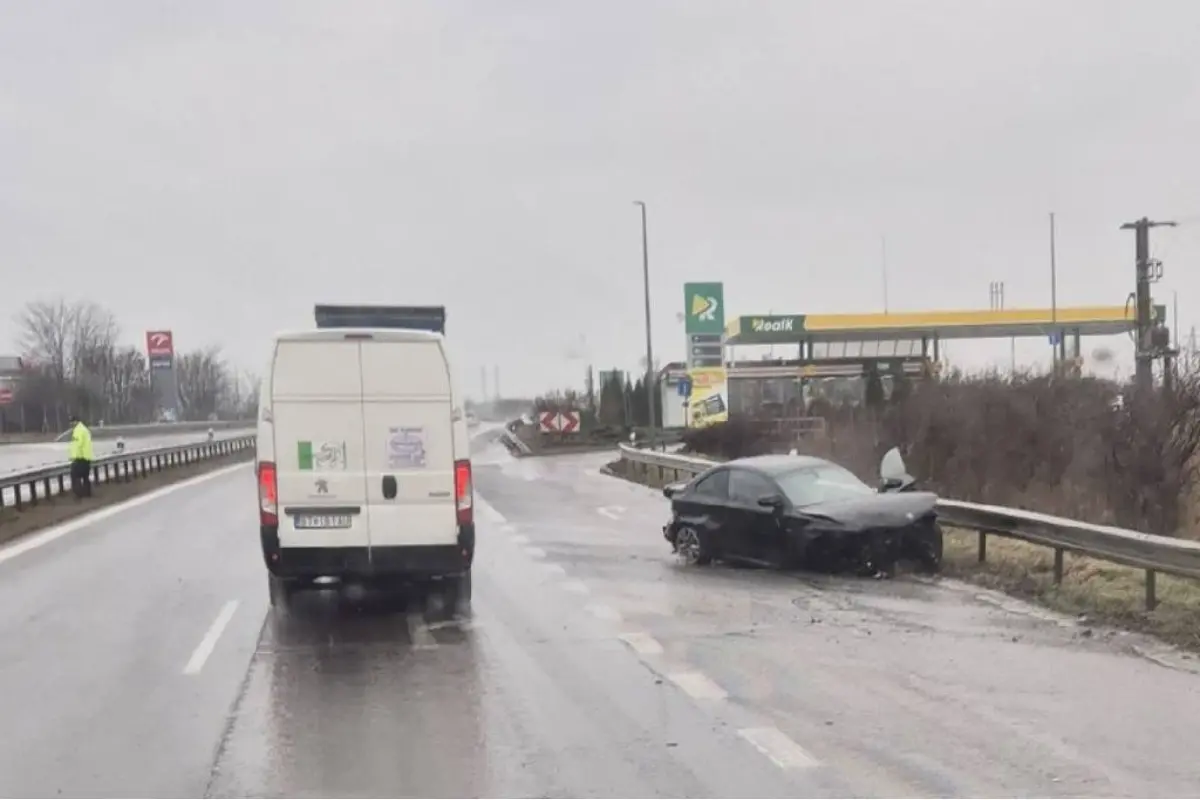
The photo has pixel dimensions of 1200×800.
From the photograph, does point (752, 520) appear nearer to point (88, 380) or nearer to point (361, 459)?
point (361, 459)

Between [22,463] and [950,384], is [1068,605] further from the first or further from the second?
[22,463]

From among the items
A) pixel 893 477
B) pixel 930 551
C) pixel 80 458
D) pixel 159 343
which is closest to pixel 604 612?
pixel 930 551

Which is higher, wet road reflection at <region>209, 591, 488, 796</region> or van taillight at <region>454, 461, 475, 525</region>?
van taillight at <region>454, 461, 475, 525</region>

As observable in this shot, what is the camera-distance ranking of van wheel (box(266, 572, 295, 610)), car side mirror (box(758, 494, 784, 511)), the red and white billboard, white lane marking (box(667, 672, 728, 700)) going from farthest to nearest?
1. the red and white billboard
2. car side mirror (box(758, 494, 784, 511))
3. van wheel (box(266, 572, 295, 610))
4. white lane marking (box(667, 672, 728, 700))

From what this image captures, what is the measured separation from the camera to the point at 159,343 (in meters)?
90.2

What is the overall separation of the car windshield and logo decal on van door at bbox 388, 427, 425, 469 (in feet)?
16.7

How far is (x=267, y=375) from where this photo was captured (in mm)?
10516

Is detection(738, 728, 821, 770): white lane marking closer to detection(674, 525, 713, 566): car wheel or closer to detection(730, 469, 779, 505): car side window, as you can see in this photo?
detection(730, 469, 779, 505): car side window

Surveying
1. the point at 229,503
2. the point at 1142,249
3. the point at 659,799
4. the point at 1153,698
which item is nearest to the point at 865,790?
the point at 659,799

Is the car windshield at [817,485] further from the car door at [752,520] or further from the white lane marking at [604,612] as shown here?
the white lane marking at [604,612]

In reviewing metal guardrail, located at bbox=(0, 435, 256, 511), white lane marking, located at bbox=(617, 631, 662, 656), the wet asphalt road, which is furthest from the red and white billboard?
white lane marking, located at bbox=(617, 631, 662, 656)

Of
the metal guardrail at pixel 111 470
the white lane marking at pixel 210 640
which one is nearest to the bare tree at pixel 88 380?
the metal guardrail at pixel 111 470

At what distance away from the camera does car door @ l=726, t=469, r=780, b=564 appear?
13969mm

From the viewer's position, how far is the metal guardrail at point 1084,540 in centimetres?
1023
